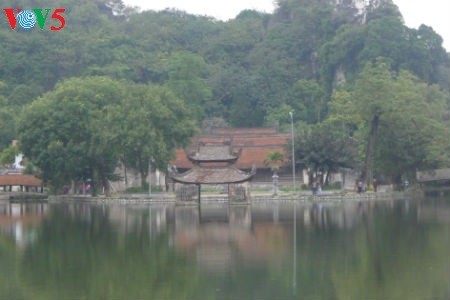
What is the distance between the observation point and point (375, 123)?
70.1m

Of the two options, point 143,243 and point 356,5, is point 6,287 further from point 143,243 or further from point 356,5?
point 356,5

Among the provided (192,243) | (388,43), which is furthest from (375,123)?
(192,243)

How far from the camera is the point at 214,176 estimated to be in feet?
204

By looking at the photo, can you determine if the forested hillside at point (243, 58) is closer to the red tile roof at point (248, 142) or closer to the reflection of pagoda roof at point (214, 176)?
the red tile roof at point (248, 142)

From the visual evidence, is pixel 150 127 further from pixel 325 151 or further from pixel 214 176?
pixel 325 151

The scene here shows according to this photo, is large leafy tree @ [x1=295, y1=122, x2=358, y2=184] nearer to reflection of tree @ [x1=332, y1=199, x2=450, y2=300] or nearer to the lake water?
the lake water

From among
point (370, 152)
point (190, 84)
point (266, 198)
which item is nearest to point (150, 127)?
point (266, 198)

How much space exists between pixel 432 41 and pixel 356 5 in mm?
Answer: 11355

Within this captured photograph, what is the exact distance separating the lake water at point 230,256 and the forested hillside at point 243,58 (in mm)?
39390

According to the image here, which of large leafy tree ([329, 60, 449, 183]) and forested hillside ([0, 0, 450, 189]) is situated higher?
forested hillside ([0, 0, 450, 189])

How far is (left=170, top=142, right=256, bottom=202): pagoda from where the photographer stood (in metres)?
61.6

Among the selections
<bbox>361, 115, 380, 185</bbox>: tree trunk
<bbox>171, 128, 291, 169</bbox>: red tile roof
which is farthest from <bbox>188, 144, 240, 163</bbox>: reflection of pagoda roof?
<bbox>361, 115, 380, 185</bbox>: tree trunk

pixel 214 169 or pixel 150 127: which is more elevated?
pixel 150 127

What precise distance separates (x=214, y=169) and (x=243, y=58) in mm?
53526
